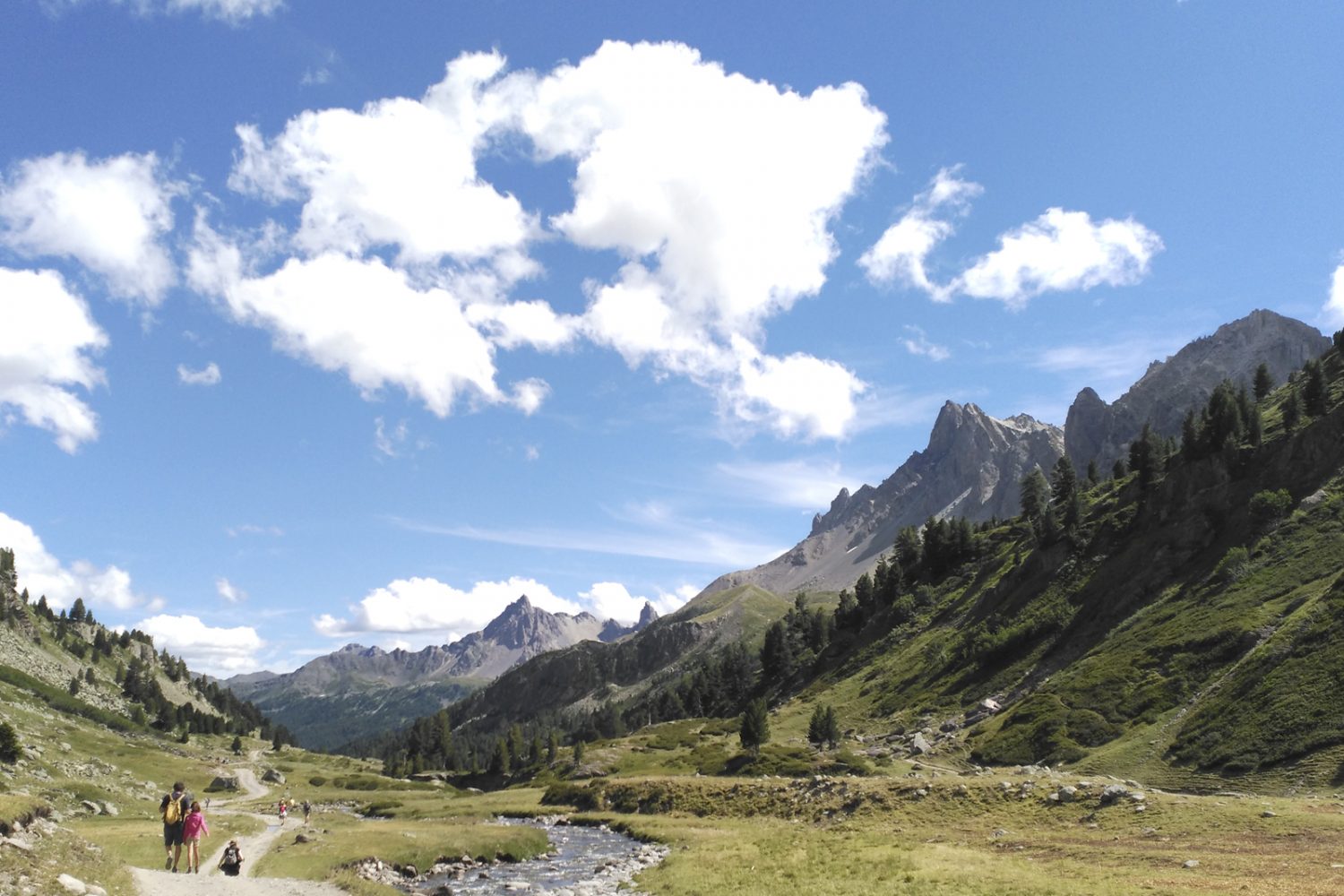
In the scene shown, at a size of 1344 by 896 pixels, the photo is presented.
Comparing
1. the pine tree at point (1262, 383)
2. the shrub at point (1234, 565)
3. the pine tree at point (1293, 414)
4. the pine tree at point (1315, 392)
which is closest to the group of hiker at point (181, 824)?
the shrub at point (1234, 565)

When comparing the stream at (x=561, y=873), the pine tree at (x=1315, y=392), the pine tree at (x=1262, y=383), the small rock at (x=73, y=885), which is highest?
the pine tree at (x=1262, y=383)

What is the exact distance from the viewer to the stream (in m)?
43.3

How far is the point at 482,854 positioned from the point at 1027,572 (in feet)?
384

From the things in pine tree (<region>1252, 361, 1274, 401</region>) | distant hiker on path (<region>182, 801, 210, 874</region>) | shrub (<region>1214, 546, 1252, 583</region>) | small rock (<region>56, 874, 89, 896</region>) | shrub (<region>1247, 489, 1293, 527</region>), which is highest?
pine tree (<region>1252, 361, 1274, 401</region>)

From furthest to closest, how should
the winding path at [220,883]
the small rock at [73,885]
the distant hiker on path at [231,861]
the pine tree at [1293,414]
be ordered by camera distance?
the pine tree at [1293,414]
the distant hiker on path at [231,861]
the winding path at [220,883]
the small rock at [73,885]

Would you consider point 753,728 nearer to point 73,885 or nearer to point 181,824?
point 181,824

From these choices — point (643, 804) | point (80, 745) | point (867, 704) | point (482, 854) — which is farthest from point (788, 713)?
point (80, 745)

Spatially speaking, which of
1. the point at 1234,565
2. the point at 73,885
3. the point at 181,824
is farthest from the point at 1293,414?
the point at 73,885

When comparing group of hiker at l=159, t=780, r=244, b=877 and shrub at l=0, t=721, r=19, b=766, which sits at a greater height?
group of hiker at l=159, t=780, r=244, b=877

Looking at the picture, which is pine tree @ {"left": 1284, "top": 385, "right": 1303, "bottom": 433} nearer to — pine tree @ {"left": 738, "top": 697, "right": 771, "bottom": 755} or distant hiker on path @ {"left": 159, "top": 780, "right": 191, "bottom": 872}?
pine tree @ {"left": 738, "top": 697, "right": 771, "bottom": 755}

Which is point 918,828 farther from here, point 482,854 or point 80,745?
point 80,745

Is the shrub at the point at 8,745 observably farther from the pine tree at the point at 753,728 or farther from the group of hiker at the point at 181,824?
the pine tree at the point at 753,728

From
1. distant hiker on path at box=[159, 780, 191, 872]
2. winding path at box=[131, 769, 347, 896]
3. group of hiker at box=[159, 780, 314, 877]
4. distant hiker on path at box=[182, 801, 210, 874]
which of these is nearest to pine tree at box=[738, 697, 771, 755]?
winding path at box=[131, 769, 347, 896]

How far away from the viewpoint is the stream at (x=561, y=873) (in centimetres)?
4331
